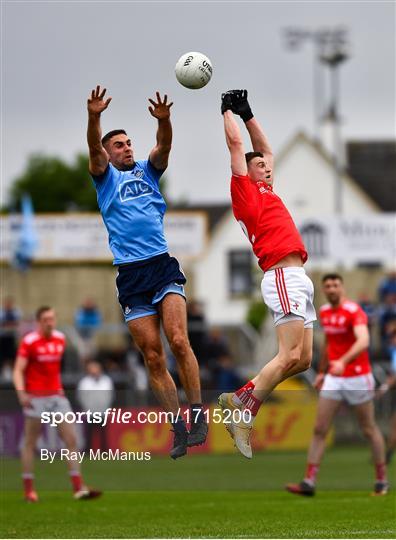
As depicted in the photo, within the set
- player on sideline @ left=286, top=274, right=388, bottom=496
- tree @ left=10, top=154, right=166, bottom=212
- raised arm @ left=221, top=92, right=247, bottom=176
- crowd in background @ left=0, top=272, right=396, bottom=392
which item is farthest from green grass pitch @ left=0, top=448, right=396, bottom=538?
tree @ left=10, top=154, right=166, bottom=212

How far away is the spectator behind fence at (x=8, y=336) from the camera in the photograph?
28.3 m

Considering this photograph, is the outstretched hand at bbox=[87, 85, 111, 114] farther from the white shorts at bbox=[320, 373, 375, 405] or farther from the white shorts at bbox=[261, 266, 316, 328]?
the white shorts at bbox=[320, 373, 375, 405]

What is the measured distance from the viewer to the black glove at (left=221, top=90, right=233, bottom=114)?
13.0 meters

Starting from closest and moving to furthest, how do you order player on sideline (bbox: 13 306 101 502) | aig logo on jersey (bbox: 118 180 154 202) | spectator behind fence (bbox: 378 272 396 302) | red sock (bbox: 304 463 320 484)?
aig logo on jersey (bbox: 118 180 154 202) → red sock (bbox: 304 463 320 484) → player on sideline (bbox: 13 306 101 502) → spectator behind fence (bbox: 378 272 396 302)

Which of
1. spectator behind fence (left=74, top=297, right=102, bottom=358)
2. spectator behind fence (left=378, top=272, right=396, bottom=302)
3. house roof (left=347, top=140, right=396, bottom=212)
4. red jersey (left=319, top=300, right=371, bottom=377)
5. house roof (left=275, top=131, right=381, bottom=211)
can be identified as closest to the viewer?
red jersey (left=319, top=300, right=371, bottom=377)

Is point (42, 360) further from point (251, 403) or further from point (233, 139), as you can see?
point (233, 139)

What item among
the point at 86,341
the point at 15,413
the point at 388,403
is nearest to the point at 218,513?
the point at 15,413

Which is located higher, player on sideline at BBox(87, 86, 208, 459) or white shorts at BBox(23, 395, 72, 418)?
player on sideline at BBox(87, 86, 208, 459)

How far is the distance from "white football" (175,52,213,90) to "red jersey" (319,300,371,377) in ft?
19.0

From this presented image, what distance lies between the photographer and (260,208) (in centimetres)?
1293

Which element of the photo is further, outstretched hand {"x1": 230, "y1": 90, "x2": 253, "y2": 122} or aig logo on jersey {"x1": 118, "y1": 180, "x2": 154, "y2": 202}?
aig logo on jersey {"x1": 118, "y1": 180, "x2": 154, "y2": 202}

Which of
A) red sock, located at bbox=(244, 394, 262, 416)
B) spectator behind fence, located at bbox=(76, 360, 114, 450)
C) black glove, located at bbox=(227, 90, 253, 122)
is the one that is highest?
black glove, located at bbox=(227, 90, 253, 122)

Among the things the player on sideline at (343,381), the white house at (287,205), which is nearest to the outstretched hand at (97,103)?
the player on sideline at (343,381)

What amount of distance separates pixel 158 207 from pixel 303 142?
53256mm
